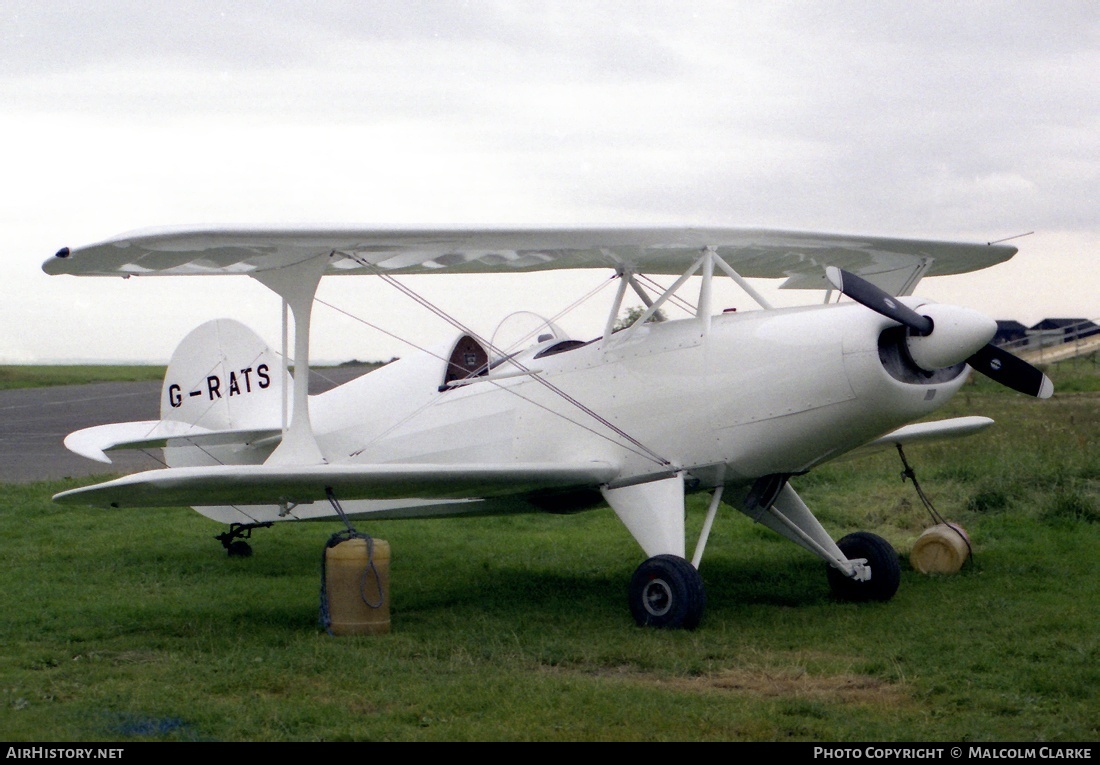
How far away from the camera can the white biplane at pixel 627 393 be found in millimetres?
7512

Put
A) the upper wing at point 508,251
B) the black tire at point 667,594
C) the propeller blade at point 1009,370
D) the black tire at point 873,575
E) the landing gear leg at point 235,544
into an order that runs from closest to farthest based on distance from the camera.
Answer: the black tire at point 667,594, the upper wing at point 508,251, the propeller blade at point 1009,370, the black tire at point 873,575, the landing gear leg at point 235,544

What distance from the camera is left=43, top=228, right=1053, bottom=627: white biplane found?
24.6 ft

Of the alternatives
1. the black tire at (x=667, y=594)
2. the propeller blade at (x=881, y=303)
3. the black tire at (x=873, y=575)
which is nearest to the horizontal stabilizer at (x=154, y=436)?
the black tire at (x=667, y=594)

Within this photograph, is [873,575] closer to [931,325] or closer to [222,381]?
[931,325]

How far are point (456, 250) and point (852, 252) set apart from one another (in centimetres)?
341

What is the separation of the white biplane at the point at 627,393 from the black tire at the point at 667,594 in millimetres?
14

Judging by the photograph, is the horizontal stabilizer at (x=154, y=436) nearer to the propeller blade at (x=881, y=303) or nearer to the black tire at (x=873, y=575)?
the black tire at (x=873, y=575)

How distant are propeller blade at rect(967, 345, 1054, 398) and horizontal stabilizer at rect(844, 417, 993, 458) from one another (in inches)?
75.1

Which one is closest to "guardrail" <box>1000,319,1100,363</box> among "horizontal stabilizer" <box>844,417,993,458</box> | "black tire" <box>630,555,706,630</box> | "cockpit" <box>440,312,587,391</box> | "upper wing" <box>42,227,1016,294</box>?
"horizontal stabilizer" <box>844,417,993,458</box>

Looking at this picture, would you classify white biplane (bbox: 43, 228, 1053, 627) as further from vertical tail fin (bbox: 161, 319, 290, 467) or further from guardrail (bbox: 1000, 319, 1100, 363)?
guardrail (bbox: 1000, 319, 1100, 363)

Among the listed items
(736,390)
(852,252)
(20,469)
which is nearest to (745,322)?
(736,390)

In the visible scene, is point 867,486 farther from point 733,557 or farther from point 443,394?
point 443,394

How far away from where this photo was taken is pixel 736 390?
7887mm

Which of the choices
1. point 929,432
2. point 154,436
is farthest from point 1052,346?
point 154,436
